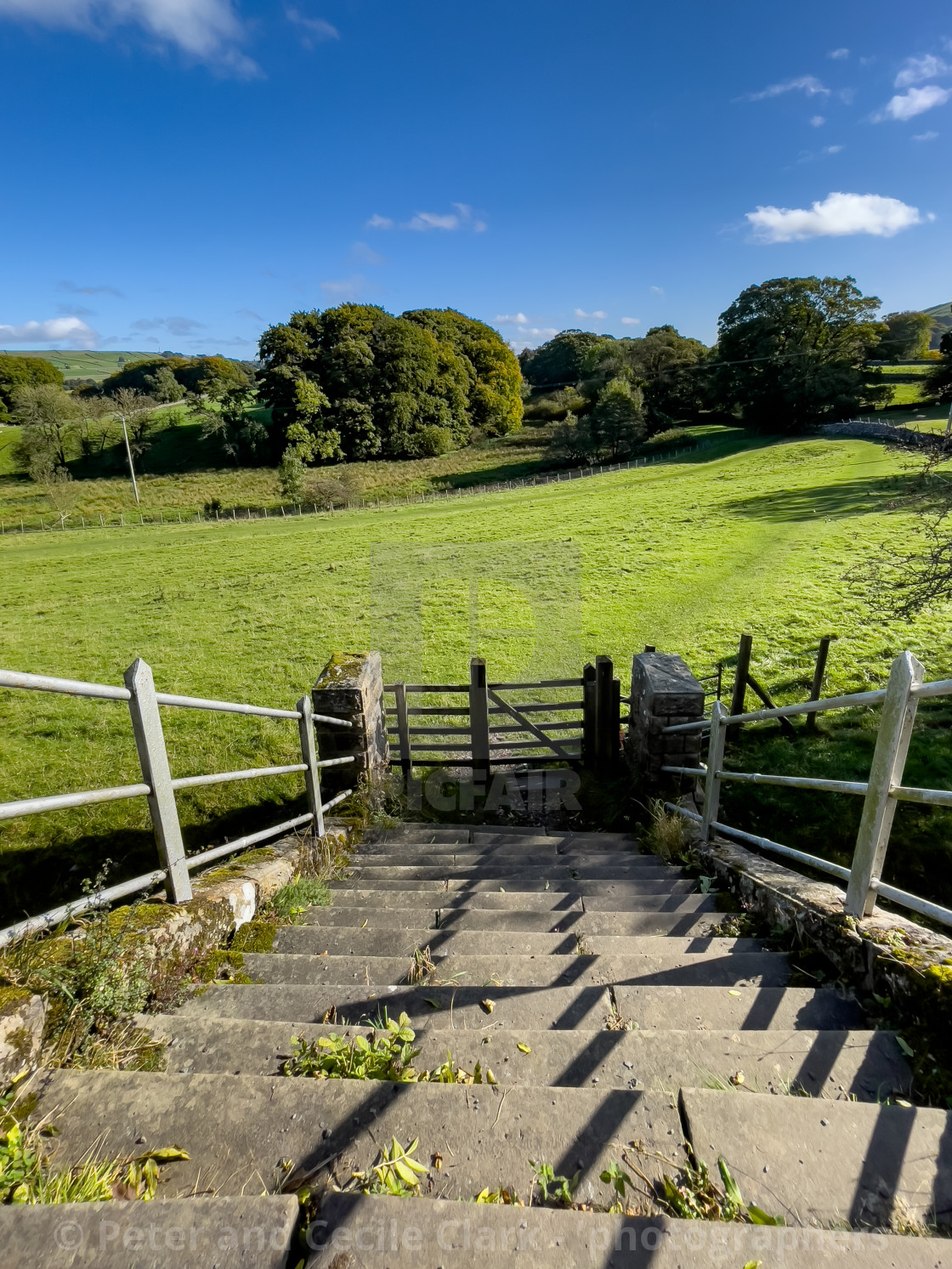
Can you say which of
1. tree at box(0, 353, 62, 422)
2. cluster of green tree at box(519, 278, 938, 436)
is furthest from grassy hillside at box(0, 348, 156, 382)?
cluster of green tree at box(519, 278, 938, 436)

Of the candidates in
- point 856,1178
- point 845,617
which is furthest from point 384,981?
point 845,617

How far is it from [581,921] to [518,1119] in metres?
1.94

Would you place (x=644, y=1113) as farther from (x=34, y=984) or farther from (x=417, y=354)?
(x=417, y=354)

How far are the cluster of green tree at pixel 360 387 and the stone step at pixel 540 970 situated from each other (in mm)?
44695

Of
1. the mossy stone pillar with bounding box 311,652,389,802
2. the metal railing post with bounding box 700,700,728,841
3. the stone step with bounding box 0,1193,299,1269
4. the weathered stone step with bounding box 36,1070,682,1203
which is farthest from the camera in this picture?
the mossy stone pillar with bounding box 311,652,389,802

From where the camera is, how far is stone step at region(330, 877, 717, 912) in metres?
3.86

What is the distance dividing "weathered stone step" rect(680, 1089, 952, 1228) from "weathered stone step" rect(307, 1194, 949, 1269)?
0.21 meters

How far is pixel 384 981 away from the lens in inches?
107

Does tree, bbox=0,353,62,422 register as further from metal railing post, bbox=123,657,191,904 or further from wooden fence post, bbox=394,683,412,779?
metal railing post, bbox=123,657,191,904

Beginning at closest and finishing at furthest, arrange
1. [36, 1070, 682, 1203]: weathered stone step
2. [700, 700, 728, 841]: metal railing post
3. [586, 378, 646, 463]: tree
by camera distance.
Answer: [36, 1070, 682, 1203]: weathered stone step → [700, 700, 728, 841]: metal railing post → [586, 378, 646, 463]: tree

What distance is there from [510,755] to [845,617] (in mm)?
9070

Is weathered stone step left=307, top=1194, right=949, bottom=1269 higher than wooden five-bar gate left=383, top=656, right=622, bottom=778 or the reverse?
higher

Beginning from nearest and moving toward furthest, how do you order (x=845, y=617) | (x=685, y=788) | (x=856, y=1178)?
(x=856, y=1178) → (x=685, y=788) → (x=845, y=617)

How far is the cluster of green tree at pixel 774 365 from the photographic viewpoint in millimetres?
48156
